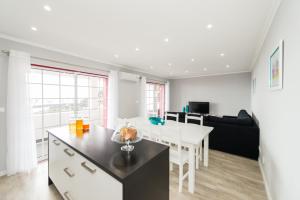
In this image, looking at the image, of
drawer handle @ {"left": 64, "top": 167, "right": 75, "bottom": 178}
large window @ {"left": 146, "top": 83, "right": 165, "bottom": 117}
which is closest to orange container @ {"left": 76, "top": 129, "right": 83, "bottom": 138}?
drawer handle @ {"left": 64, "top": 167, "right": 75, "bottom": 178}

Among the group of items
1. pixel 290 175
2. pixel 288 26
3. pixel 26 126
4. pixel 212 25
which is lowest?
pixel 290 175

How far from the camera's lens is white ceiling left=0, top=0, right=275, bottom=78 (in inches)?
61.6

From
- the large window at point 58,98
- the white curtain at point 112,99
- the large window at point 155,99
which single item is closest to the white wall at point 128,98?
the white curtain at point 112,99

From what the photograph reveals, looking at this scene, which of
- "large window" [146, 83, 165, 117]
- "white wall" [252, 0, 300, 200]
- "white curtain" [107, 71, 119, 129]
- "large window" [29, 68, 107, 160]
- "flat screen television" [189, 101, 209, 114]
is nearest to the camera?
"white wall" [252, 0, 300, 200]

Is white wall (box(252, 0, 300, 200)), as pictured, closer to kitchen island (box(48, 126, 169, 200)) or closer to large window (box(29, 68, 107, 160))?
kitchen island (box(48, 126, 169, 200))

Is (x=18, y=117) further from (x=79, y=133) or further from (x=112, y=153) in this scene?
(x=112, y=153)

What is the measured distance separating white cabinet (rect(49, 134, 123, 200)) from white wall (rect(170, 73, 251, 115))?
6316 millimetres

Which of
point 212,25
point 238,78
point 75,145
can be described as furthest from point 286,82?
point 238,78

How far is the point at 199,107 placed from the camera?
6359 mm

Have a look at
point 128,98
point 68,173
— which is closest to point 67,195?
point 68,173

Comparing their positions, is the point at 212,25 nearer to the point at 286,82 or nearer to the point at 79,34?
the point at 286,82

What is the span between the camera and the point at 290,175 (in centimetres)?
113

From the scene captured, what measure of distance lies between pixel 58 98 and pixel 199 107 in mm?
5785

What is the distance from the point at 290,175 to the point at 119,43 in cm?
311
